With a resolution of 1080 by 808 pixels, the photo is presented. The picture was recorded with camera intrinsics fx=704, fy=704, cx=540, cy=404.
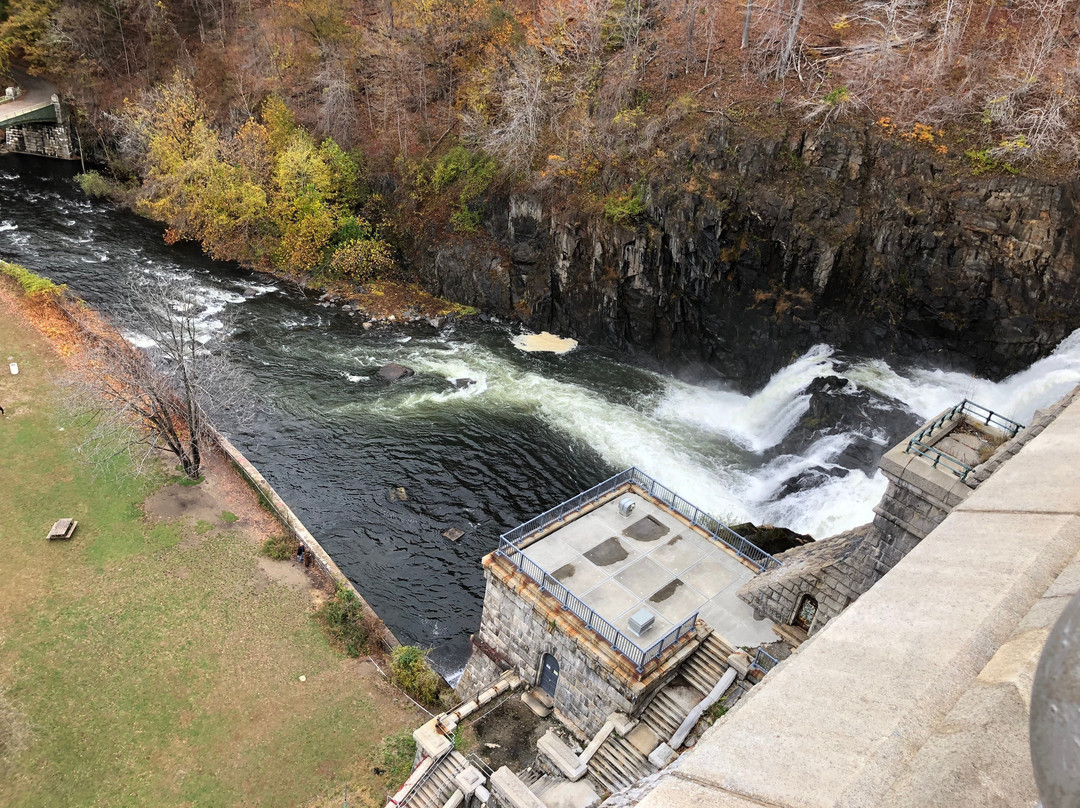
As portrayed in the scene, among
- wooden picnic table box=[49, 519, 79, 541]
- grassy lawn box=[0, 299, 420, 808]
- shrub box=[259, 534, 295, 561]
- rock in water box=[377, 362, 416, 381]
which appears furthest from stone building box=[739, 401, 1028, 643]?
rock in water box=[377, 362, 416, 381]

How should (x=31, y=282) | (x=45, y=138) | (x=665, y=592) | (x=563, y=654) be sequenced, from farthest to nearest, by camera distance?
(x=45, y=138) → (x=31, y=282) → (x=665, y=592) → (x=563, y=654)

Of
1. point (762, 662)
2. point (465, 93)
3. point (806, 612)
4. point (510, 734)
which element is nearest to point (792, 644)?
point (806, 612)

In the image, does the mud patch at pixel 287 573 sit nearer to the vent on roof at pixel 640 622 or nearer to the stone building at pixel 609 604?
the stone building at pixel 609 604

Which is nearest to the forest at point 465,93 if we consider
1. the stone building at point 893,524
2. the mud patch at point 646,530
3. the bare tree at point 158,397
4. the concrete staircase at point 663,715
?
the bare tree at point 158,397

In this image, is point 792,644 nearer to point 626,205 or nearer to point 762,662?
point 762,662

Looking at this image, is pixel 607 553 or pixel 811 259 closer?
pixel 607 553

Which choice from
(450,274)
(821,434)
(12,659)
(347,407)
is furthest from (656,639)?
(450,274)

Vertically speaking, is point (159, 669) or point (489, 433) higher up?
point (489, 433)

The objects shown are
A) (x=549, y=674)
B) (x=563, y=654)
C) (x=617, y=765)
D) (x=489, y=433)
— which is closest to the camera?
(x=617, y=765)
